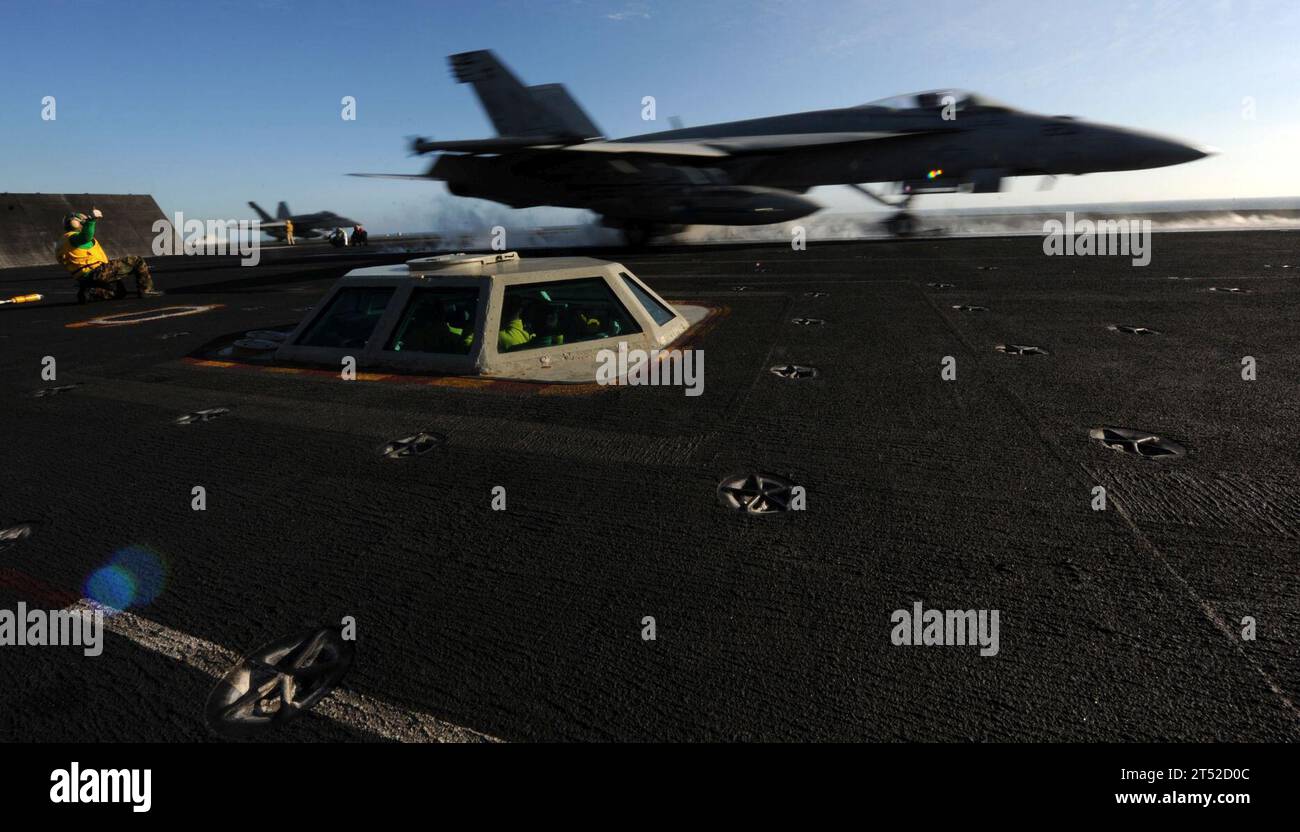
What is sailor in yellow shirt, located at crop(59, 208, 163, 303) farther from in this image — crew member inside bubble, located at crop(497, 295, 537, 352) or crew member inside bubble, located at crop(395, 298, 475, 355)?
crew member inside bubble, located at crop(497, 295, 537, 352)

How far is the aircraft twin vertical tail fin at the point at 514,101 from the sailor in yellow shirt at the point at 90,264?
1869 centimetres

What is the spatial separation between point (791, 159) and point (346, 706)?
26.5 meters

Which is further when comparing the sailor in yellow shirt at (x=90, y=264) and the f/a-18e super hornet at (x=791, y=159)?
the f/a-18e super hornet at (x=791, y=159)

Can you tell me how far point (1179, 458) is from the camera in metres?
3.74

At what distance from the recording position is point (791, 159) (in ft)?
81.3

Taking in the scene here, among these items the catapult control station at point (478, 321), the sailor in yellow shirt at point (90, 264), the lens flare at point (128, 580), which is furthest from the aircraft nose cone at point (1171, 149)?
the sailor in yellow shirt at point (90, 264)

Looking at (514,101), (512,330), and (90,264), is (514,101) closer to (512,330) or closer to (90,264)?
(90,264)

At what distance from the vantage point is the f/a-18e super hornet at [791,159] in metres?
22.1

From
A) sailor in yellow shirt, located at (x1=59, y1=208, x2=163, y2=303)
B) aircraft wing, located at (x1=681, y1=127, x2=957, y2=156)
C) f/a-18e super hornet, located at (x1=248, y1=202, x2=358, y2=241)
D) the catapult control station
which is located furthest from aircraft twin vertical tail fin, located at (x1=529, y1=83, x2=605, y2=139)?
f/a-18e super hornet, located at (x1=248, y1=202, x2=358, y2=241)

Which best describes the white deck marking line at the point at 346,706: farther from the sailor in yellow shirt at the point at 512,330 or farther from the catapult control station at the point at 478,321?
the sailor in yellow shirt at the point at 512,330

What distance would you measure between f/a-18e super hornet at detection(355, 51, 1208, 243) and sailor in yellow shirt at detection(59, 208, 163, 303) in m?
10.8

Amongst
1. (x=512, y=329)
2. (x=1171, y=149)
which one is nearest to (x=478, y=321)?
(x=512, y=329)
